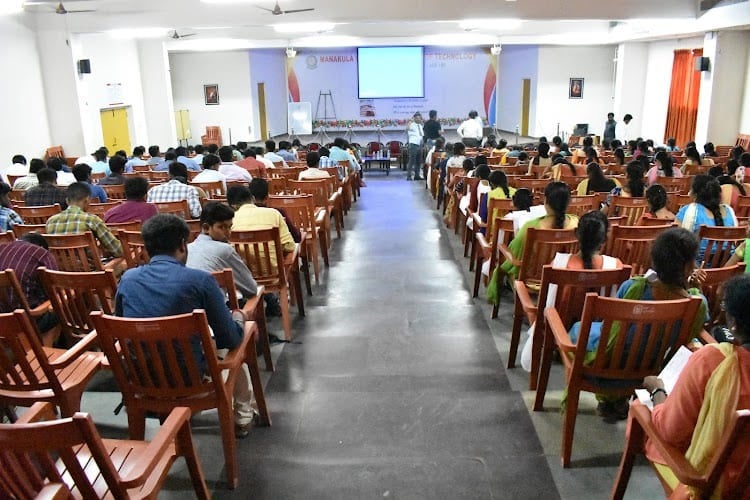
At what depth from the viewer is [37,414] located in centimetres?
179

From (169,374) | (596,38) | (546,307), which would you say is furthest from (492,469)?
(596,38)

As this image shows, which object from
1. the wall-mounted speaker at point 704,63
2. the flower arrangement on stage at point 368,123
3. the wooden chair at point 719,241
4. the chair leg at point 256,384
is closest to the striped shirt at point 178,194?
the chair leg at point 256,384

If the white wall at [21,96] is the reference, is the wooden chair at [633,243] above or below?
below

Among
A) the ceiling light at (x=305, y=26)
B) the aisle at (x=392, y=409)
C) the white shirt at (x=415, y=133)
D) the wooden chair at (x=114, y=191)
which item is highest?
the ceiling light at (x=305, y=26)

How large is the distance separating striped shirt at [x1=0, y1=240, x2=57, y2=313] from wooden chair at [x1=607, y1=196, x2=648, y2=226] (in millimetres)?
4006

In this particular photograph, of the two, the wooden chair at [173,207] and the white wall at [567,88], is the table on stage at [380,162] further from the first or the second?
the wooden chair at [173,207]

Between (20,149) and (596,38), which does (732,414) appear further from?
(596,38)

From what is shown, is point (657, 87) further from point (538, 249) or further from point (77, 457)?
point (77, 457)

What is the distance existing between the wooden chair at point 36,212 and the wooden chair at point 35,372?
99.4 inches

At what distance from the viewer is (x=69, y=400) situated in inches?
99.7

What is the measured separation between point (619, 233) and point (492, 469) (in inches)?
71.1

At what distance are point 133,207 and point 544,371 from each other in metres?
3.25

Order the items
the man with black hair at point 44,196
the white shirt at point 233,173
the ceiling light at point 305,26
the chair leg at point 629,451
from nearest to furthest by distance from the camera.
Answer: the chair leg at point 629,451 → the man with black hair at point 44,196 → the white shirt at point 233,173 → the ceiling light at point 305,26

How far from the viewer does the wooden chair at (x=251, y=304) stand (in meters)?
2.79
